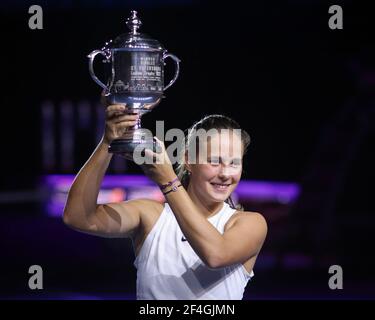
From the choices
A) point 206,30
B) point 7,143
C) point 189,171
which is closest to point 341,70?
point 206,30

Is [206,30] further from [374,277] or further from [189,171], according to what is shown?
[189,171]

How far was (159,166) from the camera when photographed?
7.18 feet

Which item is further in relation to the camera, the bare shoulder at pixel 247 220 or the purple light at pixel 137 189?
the purple light at pixel 137 189

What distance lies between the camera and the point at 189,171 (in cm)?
248

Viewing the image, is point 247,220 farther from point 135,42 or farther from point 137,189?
point 137,189

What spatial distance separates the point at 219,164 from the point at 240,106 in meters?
3.74

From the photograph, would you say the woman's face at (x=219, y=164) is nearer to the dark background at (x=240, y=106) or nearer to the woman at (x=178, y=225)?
the woman at (x=178, y=225)

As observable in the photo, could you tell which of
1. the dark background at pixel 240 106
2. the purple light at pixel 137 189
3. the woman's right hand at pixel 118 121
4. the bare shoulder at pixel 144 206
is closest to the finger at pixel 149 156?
the woman's right hand at pixel 118 121

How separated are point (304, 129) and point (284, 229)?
A: 930 millimetres

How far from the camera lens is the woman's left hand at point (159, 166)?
85.7 inches

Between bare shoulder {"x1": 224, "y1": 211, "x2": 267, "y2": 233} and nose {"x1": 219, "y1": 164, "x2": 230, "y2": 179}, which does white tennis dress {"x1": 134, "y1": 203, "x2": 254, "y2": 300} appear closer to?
bare shoulder {"x1": 224, "y1": 211, "x2": 267, "y2": 233}
